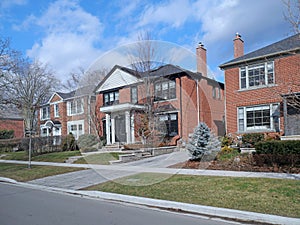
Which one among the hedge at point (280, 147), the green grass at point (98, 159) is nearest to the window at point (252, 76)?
the hedge at point (280, 147)

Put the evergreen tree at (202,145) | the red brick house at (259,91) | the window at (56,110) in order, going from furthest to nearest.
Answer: the window at (56,110) → the red brick house at (259,91) → the evergreen tree at (202,145)

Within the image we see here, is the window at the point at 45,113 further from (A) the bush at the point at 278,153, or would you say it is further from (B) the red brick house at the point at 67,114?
(A) the bush at the point at 278,153

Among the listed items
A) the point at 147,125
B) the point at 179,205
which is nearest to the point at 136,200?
the point at 179,205

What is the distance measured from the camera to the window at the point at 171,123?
23116 millimetres

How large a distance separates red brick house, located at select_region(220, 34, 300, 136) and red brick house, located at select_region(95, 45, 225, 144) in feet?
8.37

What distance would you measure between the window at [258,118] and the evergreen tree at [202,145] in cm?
681

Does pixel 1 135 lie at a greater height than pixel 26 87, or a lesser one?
lesser

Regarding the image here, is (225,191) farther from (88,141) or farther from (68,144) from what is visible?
(68,144)

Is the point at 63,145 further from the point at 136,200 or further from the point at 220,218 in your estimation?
the point at 220,218

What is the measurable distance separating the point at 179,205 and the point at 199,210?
1.90 feet

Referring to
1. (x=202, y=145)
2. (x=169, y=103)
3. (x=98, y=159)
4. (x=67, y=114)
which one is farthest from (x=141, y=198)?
(x=67, y=114)

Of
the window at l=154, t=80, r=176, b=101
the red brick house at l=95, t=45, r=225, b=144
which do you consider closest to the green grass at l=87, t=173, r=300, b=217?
the red brick house at l=95, t=45, r=225, b=144

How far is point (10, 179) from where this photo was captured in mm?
12836

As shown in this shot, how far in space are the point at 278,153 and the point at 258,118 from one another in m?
8.12
